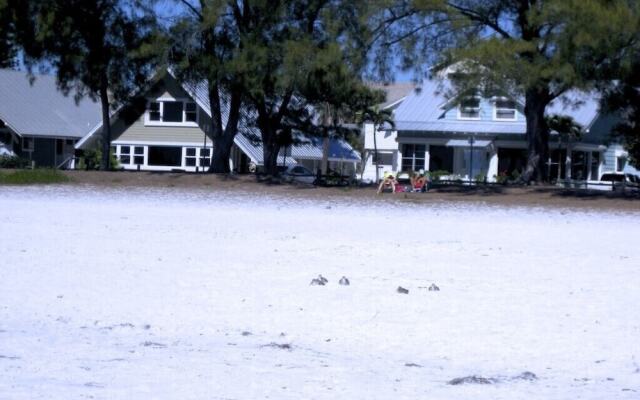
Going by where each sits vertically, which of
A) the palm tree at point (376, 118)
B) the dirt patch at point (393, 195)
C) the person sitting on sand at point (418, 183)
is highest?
the palm tree at point (376, 118)

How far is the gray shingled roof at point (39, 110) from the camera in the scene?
7405 centimetres

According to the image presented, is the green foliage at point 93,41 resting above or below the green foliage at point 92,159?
above

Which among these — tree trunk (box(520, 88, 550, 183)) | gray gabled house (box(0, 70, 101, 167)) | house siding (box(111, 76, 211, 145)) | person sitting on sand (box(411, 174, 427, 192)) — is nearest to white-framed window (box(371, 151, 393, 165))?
house siding (box(111, 76, 211, 145))

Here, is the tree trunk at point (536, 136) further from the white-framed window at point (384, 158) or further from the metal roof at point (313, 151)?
the white-framed window at point (384, 158)

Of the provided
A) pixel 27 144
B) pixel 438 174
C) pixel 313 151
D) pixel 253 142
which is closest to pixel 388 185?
pixel 438 174

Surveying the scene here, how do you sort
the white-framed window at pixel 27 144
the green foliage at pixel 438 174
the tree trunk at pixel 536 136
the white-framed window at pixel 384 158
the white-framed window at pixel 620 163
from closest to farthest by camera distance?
1. the tree trunk at pixel 536 136
2. the green foliage at pixel 438 174
3. the white-framed window at pixel 620 163
4. the white-framed window at pixel 384 158
5. the white-framed window at pixel 27 144

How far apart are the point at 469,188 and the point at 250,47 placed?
409 inches

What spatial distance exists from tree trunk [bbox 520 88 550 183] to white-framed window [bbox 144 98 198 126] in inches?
1102

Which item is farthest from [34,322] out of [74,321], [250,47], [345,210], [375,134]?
[375,134]

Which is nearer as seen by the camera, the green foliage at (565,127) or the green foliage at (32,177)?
the green foliage at (32,177)

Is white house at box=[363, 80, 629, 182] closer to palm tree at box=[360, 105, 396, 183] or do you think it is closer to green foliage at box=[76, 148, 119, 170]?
palm tree at box=[360, 105, 396, 183]

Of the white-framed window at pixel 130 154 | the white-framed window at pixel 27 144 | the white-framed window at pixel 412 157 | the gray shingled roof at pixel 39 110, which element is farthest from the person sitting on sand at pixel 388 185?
the white-framed window at pixel 27 144

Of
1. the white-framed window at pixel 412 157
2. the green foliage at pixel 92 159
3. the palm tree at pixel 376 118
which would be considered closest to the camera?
the white-framed window at pixel 412 157

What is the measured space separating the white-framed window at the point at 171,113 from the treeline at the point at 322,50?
13308mm
